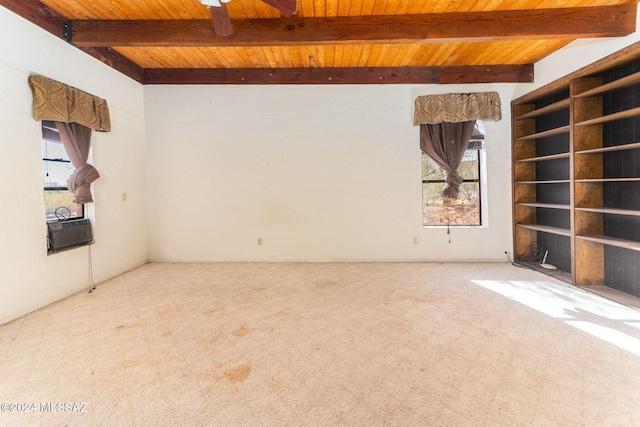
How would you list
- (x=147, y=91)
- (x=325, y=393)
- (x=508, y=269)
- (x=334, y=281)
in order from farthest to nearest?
(x=147, y=91) < (x=508, y=269) < (x=334, y=281) < (x=325, y=393)

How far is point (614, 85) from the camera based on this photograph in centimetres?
261

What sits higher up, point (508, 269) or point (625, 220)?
point (625, 220)

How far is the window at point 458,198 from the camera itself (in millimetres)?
4199

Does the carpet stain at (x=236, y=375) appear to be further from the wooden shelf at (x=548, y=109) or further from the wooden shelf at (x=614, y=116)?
the wooden shelf at (x=548, y=109)

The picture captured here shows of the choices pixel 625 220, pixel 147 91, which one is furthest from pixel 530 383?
pixel 147 91

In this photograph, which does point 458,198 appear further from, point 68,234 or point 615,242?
point 68,234

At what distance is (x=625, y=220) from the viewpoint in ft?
9.23

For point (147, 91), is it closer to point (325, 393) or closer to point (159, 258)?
point (159, 258)

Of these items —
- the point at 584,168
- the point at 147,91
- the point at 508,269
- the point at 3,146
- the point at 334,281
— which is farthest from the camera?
the point at 147,91

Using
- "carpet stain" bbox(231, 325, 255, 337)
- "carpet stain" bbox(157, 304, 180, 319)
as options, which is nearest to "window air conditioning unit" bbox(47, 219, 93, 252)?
"carpet stain" bbox(157, 304, 180, 319)

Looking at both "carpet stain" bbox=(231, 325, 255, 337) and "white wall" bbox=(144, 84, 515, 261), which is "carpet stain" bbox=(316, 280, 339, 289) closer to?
"white wall" bbox=(144, 84, 515, 261)

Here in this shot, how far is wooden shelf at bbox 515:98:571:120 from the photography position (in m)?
3.15

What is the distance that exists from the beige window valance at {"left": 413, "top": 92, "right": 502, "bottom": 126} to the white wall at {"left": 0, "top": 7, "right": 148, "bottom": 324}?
4234 millimetres

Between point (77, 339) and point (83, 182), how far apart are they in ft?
5.99
